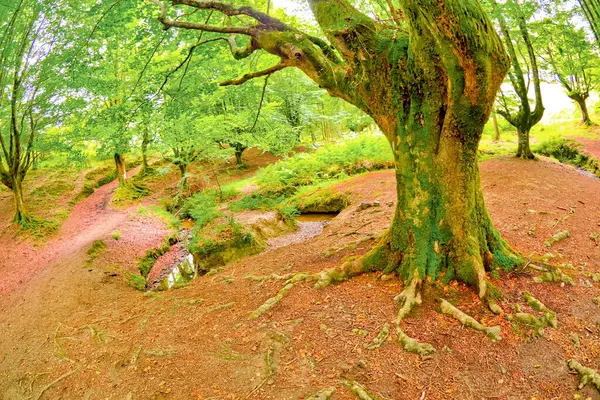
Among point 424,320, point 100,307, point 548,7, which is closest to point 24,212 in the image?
point 100,307

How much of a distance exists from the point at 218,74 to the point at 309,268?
629 cm

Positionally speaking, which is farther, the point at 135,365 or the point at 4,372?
the point at 4,372

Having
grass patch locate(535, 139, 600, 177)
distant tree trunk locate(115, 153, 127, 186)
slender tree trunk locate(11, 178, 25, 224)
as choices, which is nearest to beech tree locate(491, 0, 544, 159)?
grass patch locate(535, 139, 600, 177)

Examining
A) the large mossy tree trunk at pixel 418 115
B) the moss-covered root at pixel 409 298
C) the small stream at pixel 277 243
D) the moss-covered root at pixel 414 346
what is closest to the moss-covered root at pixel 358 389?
the moss-covered root at pixel 414 346

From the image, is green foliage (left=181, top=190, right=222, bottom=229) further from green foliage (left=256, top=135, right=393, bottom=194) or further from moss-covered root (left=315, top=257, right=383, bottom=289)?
green foliage (left=256, top=135, right=393, bottom=194)

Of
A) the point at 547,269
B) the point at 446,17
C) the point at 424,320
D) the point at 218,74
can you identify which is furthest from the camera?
the point at 218,74

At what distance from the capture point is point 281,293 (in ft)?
14.3

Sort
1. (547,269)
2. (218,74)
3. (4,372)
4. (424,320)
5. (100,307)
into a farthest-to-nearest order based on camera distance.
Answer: (218,74) < (100,307) < (4,372) < (547,269) < (424,320)

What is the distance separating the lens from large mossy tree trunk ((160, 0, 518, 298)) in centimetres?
334

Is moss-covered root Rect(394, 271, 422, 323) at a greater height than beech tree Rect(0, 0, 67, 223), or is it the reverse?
beech tree Rect(0, 0, 67, 223)

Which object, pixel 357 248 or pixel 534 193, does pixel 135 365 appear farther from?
pixel 534 193

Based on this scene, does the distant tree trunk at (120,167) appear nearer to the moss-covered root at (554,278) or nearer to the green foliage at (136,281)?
the green foliage at (136,281)

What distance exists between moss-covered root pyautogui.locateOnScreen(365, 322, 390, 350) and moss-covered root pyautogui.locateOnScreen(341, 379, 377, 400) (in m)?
0.46

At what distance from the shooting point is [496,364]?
288 cm
